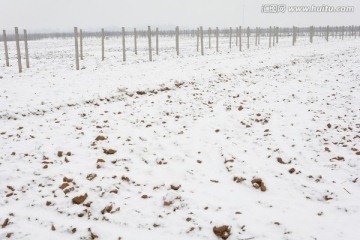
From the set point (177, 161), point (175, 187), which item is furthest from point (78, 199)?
point (177, 161)

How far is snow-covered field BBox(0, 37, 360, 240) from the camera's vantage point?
5.19 meters

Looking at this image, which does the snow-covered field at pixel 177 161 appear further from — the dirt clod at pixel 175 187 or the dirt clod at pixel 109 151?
the dirt clod at pixel 175 187

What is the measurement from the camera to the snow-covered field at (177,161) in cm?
519

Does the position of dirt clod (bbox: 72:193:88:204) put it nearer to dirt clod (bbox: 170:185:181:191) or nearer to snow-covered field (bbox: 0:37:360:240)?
snow-covered field (bbox: 0:37:360:240)

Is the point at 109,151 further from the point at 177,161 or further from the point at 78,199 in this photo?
the point at 78,199

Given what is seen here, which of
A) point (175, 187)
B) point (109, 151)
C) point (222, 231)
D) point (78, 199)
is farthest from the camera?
point (109, 151)

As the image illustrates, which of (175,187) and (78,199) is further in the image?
(175,187)

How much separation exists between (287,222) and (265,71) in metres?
14.3

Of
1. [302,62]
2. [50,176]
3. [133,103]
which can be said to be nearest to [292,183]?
[50,176]

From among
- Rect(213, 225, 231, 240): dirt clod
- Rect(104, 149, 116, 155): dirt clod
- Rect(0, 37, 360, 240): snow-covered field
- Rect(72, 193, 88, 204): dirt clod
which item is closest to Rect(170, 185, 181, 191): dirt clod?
Rect(0, 37, 360, 240): snow-covered field

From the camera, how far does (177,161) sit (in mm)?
7469

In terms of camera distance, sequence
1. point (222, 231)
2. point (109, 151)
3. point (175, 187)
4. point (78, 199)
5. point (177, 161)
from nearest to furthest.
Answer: point (222, 231)
point (78, 199)
point (175, 187)
point (177, 161)
point (109, 151)

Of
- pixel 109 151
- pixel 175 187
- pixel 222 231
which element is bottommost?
pixel 222 231

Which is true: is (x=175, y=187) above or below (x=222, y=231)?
above
